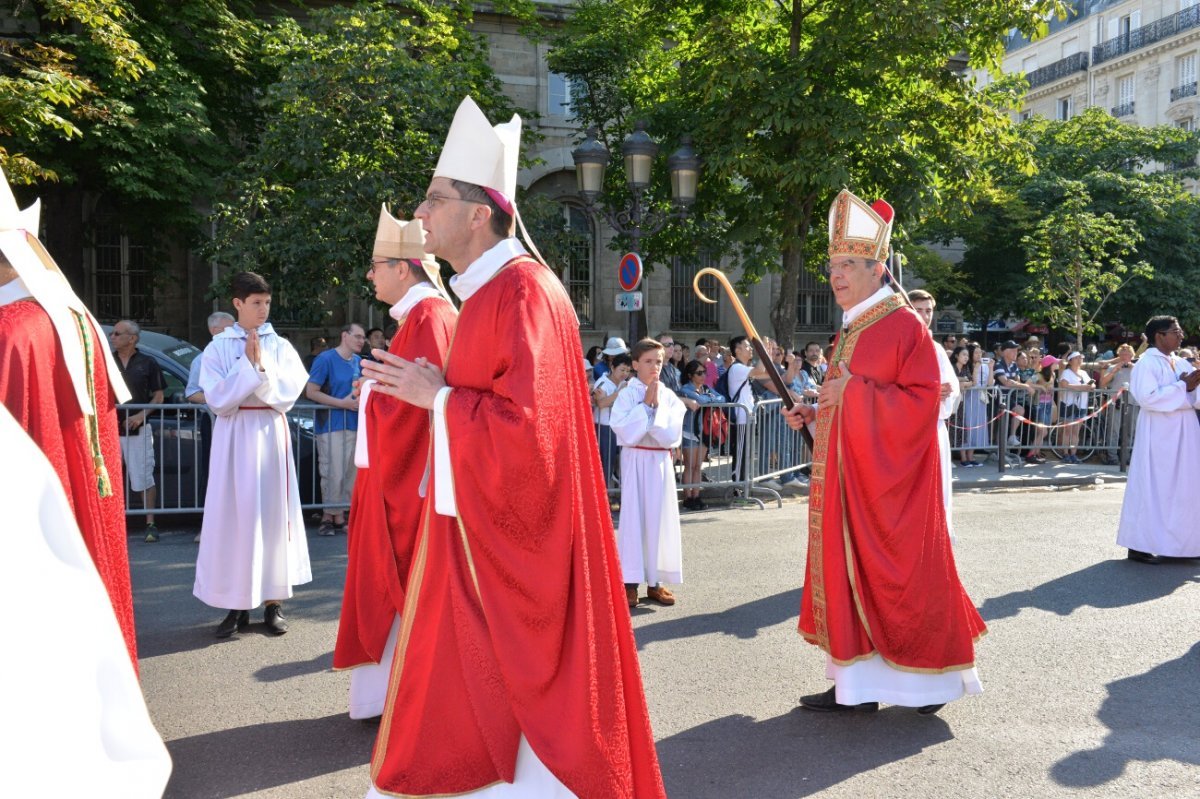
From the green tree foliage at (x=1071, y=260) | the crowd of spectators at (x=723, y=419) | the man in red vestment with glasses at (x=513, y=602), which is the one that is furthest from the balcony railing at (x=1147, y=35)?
the man in red vestment with glasses at (x=513, y=602)

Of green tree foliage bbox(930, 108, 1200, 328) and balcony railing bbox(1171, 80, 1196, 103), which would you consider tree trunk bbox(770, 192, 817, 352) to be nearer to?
green tree foliage bbox(930, 108, 1200, 328)

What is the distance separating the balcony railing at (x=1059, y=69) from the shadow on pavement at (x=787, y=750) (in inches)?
2192

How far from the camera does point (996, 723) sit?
15.9 feet

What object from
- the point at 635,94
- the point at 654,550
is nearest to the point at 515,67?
the point at 635,94

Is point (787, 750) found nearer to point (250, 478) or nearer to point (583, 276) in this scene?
point (250, 478)

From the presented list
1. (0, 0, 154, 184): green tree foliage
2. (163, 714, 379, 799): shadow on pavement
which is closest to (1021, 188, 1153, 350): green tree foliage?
(0, 0, 154, 184): green tree foliage

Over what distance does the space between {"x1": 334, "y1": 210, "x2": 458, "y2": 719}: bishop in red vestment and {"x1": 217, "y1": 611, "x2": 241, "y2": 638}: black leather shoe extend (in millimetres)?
1860

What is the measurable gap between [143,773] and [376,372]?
1.96 meters

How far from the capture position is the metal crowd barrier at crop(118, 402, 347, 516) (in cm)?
950

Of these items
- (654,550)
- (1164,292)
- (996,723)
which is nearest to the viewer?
(996,723)

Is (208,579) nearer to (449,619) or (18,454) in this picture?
(449,619)

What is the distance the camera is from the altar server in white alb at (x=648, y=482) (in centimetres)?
721

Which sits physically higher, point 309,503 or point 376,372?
point 376,372

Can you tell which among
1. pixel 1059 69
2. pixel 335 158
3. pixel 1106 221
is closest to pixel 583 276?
pixel 335 158
